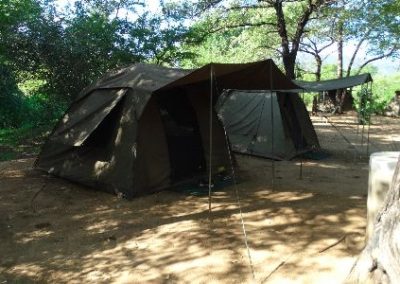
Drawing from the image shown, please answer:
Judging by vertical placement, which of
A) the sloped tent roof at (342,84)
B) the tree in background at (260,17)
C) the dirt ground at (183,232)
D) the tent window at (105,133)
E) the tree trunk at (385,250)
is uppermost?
the tree in background at (260,17)

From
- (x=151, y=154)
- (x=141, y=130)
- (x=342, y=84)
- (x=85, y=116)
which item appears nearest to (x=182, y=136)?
(x=151, y=154)

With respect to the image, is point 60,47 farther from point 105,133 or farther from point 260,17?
point 260,17

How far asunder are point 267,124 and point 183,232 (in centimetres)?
512

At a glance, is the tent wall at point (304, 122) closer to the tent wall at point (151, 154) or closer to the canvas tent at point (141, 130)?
the canvas tent at point (141, 130)

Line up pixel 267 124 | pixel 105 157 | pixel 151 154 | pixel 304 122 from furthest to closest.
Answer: pixel 304 122 < pixel 267 124 < pixel 105 157 < pixel 151 154

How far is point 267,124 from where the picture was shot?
30.8 feet

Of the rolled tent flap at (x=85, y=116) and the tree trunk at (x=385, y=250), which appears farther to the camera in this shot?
the rolled tent flap at (x=85, y=116)

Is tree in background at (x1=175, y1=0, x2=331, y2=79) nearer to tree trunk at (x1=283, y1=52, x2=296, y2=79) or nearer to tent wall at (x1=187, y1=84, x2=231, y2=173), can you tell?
tree trunk at (x1=283, y1=52, x2=296, y2=79)

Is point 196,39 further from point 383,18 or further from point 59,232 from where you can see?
point 59,232

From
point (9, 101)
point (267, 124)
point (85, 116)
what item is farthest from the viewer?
point (9, 101)

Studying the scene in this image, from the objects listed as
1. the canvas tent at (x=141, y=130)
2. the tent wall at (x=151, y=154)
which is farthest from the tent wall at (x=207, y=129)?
the tent wall at (x=151, y=154)

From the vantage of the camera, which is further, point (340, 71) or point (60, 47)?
point (340, 71)

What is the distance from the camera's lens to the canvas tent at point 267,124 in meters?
9.25

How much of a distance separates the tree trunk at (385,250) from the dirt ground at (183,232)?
1.54 m
